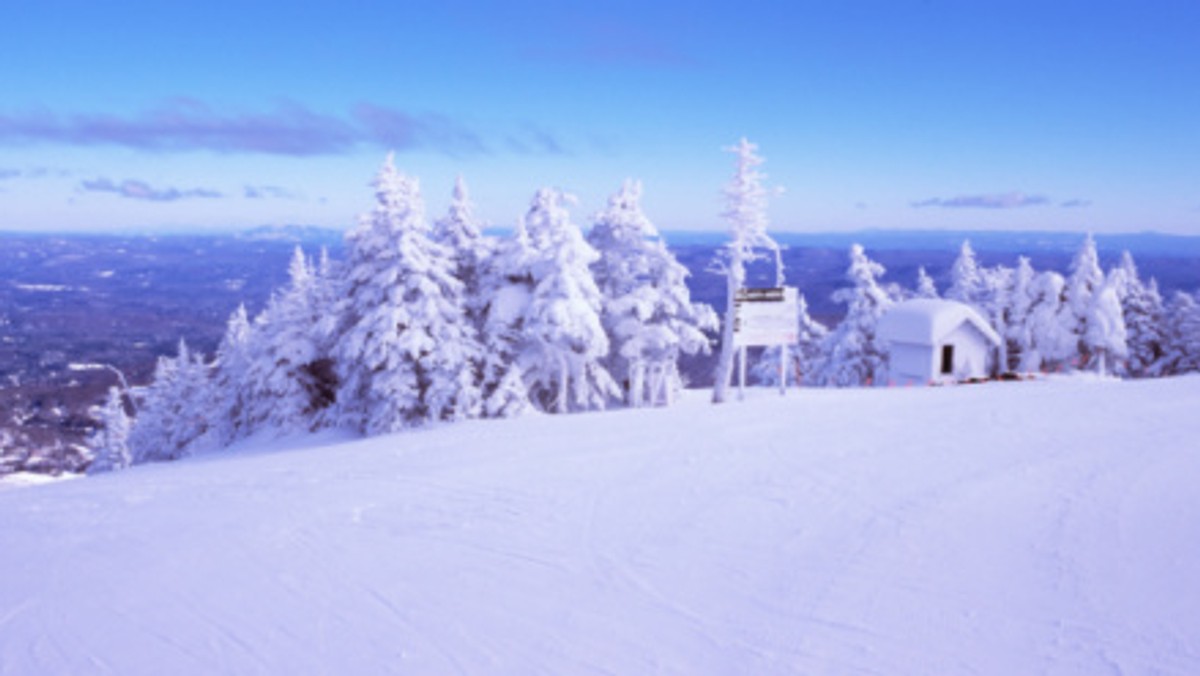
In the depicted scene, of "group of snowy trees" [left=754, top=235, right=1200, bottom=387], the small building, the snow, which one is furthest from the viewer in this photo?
"group of snowy trees" [left=754, top=235, right=1200, bottom=387]

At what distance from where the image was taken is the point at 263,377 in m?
27.2

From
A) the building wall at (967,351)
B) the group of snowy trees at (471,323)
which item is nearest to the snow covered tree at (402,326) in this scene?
the group of snowy trees at (471,323)

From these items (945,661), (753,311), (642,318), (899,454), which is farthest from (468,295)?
(945,661)

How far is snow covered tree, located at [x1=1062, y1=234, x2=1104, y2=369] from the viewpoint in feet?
132

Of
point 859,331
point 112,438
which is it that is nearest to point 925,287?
point 859,331

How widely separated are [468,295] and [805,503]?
64.7 feet

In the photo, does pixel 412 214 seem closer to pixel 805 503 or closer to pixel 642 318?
pixel 642 318

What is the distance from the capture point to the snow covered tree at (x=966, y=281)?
46938 millimetres

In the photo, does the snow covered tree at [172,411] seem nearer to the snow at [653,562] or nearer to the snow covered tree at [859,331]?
the snow at [653,562]

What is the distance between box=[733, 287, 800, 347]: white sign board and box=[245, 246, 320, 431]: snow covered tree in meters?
15.3

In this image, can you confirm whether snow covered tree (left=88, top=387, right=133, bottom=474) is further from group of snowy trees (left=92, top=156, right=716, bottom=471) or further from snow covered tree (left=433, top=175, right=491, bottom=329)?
snow covered tree (left=433, top=175, right=491, bottom=329)

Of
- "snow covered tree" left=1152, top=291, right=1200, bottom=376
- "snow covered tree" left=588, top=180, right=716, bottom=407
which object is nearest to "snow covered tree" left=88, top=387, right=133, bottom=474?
"snow covered tree" left=588, top=180, right=716, bottom=407

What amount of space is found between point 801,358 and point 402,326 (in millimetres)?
28175

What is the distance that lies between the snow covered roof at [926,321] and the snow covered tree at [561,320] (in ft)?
53.4
